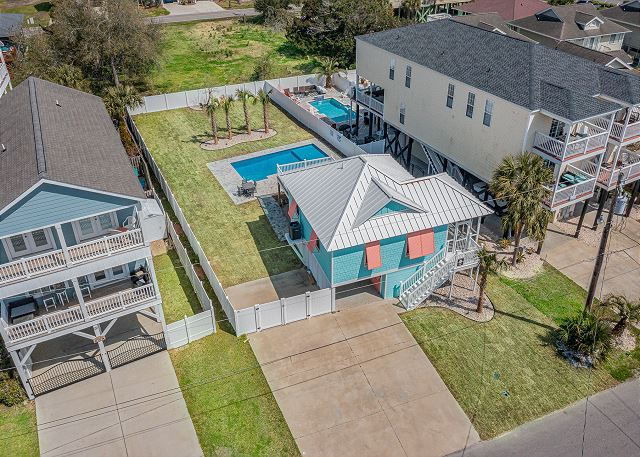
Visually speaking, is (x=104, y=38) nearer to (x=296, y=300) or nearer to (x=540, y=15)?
(x=296, y=300)

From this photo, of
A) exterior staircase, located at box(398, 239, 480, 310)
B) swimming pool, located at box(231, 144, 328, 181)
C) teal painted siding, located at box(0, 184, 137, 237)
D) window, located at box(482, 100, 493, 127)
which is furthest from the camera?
swimming pool, located at box(231, 144, 328, 181)

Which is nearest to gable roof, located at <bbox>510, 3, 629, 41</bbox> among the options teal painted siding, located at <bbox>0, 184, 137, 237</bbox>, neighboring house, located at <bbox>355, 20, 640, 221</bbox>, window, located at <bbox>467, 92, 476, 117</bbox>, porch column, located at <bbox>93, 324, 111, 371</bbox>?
neighboring house, located at <bbox>355, 20, 640, 221</bbox>

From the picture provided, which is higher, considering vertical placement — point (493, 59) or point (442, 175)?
point (493, 59)

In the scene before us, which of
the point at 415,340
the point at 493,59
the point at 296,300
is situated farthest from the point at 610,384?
the point at 493,59

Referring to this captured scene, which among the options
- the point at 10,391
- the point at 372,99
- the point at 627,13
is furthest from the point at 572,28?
the point at 10,391

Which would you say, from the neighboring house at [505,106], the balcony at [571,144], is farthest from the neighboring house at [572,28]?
the balcony at [571,144]

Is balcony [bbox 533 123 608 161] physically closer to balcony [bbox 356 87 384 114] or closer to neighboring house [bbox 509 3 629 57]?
balcony [bbox 356 87 384 114]

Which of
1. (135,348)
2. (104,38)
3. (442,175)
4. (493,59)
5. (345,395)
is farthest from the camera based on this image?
(104,38)
